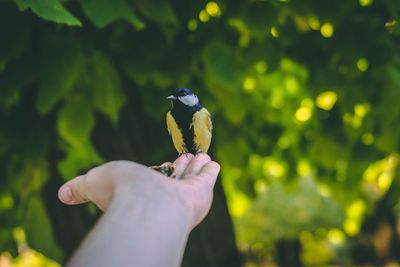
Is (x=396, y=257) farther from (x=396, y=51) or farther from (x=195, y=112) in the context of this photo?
(x=195, y=112)

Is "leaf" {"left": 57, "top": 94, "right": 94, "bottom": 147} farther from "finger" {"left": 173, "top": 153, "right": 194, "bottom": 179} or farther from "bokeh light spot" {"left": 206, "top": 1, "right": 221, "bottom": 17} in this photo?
"finger" {"left": 173, "top": 153, "right": 194, "bottom": 179}

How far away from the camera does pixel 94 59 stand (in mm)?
2725

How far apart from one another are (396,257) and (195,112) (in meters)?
16.5

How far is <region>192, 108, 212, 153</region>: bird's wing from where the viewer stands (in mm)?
1025

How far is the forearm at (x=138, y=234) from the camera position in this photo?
2.93 feet

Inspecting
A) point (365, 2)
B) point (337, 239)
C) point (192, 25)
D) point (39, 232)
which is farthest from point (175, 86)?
point (337, 239)

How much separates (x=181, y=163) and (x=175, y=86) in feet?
6.88

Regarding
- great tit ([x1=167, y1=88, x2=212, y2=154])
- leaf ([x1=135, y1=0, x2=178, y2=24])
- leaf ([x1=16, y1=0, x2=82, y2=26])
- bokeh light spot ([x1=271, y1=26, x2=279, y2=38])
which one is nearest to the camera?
great tit ([x1=167, y1=88, x2=212, y2=154])

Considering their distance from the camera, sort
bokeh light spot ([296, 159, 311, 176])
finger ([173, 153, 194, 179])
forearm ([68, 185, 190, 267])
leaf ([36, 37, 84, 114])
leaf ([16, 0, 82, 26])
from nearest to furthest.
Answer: forearm ([68, 185, 190, 267]), finger ([173, 153, 194, 179]), leaf ([16, 0, 82, 26]), leaf ([36, 37, 84, 114]), bokeh light spot ([296, 159, 311, 176])

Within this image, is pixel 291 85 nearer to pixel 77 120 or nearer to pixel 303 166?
pixel 303 166

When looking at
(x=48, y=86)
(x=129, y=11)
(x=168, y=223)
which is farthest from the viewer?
(x=48, y=86)

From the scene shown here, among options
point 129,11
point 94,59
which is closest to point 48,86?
point 94,59

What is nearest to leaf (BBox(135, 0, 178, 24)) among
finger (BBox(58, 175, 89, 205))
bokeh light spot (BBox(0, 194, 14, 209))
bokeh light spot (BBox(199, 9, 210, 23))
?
bokeh light spot (BBox(199, 9, 210, 23))

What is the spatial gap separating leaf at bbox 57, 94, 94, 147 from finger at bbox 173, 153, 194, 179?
4.81ft
